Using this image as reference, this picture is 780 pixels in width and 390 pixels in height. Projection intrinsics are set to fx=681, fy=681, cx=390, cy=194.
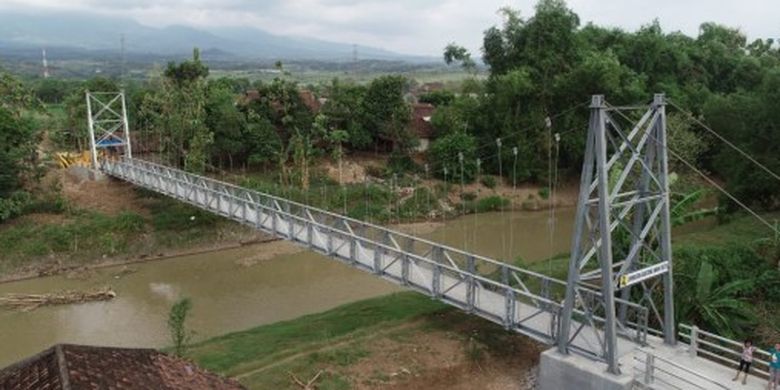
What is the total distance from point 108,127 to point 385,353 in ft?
88.0

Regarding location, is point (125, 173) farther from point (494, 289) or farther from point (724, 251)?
point (724, 251)

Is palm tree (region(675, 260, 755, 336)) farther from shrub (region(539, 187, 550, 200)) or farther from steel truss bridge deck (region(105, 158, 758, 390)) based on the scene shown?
shrub (region(539, 187, 550, 200))

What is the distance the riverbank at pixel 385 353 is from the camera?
11.5 metres

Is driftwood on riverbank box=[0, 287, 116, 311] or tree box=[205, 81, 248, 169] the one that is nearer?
driftwood on riverbank box=[0, 287, 116, 311]

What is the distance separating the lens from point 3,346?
51.9ft

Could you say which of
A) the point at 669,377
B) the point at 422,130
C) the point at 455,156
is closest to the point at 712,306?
the point at 669,377

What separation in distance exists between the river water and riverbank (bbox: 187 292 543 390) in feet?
8.80

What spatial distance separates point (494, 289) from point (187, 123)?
1976 cm

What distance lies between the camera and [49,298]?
1833cm

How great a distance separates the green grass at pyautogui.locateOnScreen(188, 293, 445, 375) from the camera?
12703 millimetres

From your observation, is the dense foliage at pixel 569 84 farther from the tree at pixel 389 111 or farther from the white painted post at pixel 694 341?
the white painted post at pixel 694 341

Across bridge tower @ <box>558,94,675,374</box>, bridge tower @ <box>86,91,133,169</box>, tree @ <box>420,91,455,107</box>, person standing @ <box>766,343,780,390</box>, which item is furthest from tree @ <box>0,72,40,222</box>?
tree @ <box>420,91,455,107</box>

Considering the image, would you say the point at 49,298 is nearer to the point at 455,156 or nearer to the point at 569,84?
the point at 455,156

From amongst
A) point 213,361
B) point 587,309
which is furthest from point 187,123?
point 587,309
